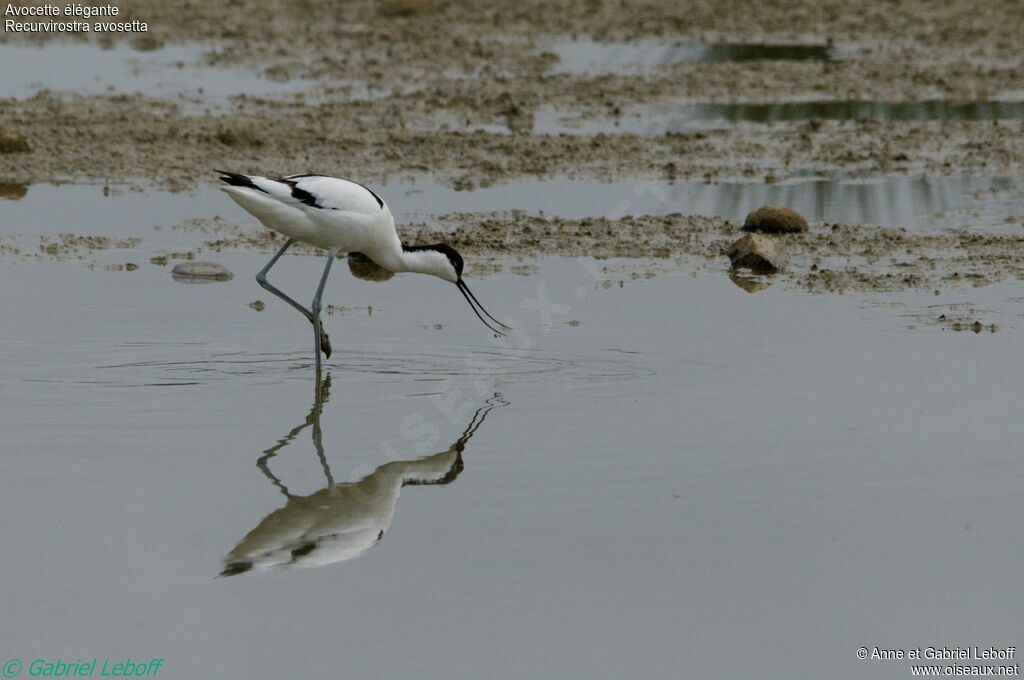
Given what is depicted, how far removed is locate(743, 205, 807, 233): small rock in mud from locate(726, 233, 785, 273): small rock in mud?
536 millimetres

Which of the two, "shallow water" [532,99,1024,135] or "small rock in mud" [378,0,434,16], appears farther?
"small rock in mud" [378,0,434,16]

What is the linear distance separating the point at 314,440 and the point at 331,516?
90 centimetres

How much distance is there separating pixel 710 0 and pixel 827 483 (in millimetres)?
14463

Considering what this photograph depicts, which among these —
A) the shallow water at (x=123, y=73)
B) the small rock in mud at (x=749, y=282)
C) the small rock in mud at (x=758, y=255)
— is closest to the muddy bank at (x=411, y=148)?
the shallow water at (x=123, y=73)

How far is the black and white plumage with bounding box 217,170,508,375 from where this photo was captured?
24.1ft

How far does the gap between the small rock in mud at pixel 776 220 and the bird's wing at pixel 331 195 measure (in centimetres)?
315

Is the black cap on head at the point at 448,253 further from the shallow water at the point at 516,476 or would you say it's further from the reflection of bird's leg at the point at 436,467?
the reflection of bird's leg at the point at 436,467

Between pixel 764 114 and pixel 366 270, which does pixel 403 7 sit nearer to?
pixel 764 114

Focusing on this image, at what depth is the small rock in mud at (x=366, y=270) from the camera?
914 cm

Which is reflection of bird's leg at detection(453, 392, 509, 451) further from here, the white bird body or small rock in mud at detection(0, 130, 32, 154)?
small rock in mud at detection(0, 130, 32, 154)

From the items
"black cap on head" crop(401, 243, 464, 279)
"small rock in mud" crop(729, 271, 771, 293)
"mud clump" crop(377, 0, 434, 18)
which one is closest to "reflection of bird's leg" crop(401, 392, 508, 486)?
"black cap on head" crop(401, 243, 464, 279)

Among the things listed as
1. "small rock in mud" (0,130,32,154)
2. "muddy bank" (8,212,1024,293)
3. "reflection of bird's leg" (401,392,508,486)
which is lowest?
"reflection of bird's leg" (401,392,508,486)

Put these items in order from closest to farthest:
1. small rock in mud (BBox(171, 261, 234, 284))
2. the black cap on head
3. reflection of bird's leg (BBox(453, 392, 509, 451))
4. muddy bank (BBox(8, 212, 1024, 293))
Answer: reflection of bird's leg (BBox(453, 392, 509, 451)) < the black cap on head < small rock in mud (BBox(171, 261, 234, 284)) < muddy bank (BBox(8, 212, 1024, 293))

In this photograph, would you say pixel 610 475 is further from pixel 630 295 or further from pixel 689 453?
pixel 630 295
